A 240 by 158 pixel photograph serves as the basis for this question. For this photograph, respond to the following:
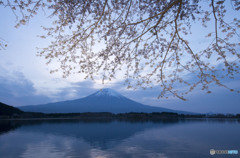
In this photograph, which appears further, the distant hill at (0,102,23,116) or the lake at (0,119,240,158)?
the distant hill at (0,102,23,116)

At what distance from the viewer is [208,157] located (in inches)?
350

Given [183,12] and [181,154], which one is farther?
[181,154]

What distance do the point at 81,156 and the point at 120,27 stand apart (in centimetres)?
665

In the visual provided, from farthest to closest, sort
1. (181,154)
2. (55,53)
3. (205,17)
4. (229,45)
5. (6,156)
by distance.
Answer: (181,154)
(6,156)
(205,17)
(55,53)
(229,45)

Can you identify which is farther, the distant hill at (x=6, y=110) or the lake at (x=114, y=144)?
the distant hill at (x=6, y=110)

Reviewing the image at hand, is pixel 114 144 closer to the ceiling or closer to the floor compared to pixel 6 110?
closer to the floor

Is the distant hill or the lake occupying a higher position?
the distant hill

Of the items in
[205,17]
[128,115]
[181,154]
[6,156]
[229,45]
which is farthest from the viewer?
[128,115]

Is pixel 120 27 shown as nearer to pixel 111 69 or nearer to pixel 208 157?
pixel 111 69

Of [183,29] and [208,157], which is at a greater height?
[183,29]

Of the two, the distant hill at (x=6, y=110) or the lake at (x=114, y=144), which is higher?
the distant hill at (x=6, y=110)

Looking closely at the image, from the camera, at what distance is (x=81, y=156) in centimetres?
898

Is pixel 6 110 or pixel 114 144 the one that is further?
pixel 6 110

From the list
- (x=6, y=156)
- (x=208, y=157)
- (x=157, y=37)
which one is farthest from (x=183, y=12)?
(x=6, y=156)
